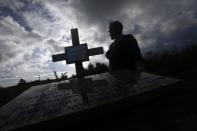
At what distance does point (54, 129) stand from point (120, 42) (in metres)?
2.72

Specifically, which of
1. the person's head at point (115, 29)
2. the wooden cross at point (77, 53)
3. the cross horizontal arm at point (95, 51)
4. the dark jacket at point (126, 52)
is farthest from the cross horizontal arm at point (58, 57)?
the dark jacket at point (126, 52)

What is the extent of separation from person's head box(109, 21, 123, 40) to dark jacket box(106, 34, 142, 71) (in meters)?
0.20

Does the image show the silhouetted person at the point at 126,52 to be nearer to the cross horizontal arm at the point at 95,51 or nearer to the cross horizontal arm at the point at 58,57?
the cross horizontal arm at the point at 95,51

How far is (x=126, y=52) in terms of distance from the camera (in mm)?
3926

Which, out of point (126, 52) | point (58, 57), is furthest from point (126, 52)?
point (58, 57)

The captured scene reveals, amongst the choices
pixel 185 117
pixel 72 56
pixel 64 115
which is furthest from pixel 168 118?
pixel 72 56

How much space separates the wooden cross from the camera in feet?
19.8

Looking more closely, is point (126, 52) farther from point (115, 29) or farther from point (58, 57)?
point (58, 57)

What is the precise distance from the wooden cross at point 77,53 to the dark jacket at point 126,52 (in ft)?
6.73

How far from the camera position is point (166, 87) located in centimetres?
213

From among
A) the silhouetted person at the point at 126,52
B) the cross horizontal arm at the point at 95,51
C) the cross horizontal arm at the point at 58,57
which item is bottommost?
the silhouetted person at the point at 126,52

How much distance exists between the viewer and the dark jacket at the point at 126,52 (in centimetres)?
387

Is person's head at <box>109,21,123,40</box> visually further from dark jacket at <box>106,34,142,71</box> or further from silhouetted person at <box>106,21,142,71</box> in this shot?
dark jacket at <box>106,34,142,71</box>

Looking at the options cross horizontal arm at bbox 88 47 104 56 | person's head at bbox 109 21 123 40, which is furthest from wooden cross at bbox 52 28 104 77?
person's head at bbox 109 21 123 40
